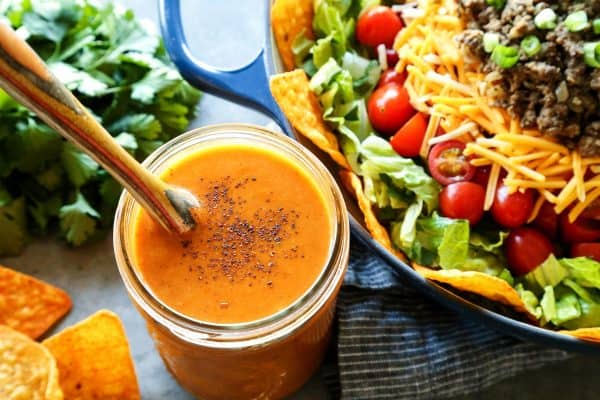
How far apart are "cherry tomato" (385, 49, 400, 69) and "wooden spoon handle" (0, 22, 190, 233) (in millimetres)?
772

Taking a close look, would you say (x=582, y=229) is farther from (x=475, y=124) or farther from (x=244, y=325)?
(x=244, y=325)

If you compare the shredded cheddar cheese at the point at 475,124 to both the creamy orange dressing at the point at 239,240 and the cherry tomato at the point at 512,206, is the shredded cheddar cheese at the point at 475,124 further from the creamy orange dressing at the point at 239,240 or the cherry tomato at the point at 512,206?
the creamy orange dressing at the point at 239,240

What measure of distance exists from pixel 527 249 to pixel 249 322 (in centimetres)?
69

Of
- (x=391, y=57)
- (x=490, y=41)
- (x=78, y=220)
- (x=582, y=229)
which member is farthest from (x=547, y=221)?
(x=78, y=220)

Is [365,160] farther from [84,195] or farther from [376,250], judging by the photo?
[84,195]

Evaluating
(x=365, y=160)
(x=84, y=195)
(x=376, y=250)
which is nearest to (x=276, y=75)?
(x=365, y=160)

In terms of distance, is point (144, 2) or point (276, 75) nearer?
point (276, 75)

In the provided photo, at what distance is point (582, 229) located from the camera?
5.63 feet

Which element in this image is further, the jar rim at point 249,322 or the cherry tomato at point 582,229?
the cherry tomato at point 582,229

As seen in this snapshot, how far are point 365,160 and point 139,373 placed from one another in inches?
30.3

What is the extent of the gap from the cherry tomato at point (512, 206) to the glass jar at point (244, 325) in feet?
1.33

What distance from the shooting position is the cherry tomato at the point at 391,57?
6.39 feet

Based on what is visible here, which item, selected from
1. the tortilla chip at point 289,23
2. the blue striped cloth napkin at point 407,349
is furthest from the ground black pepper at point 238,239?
the tortilla chip at point 289,23

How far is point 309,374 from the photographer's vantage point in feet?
6.08
